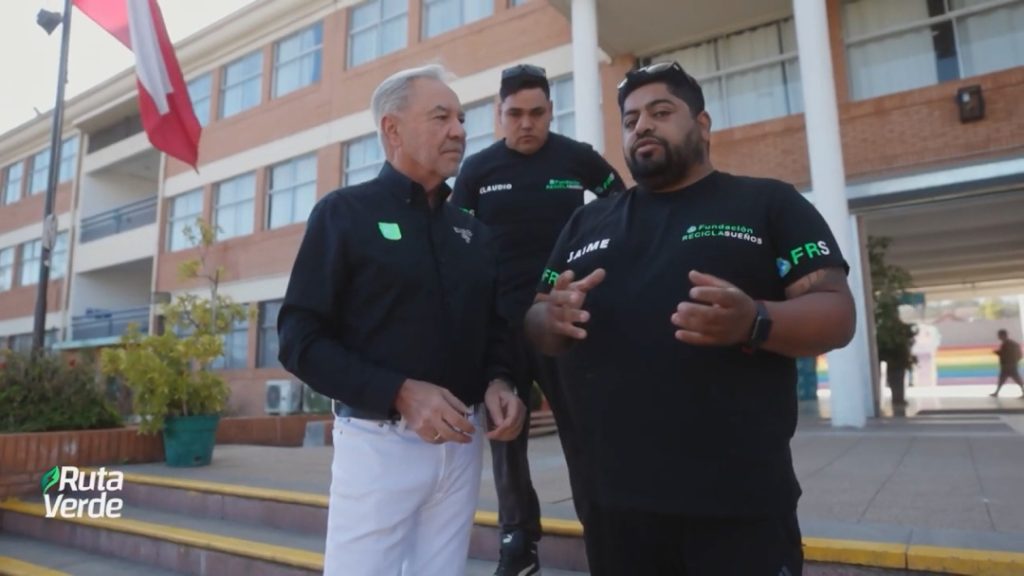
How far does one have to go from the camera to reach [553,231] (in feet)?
8.18

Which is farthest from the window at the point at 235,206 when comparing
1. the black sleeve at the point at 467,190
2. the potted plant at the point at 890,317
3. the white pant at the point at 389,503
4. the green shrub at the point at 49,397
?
the white pant at the point at 389,503

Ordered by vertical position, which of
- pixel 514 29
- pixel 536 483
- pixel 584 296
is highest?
pixel 514 29

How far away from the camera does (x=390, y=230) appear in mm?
1725

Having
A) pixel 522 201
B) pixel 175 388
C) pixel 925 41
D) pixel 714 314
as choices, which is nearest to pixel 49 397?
pixel 175 388

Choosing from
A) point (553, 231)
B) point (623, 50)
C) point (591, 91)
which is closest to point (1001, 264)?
point (623, 50)

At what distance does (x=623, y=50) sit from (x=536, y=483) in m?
8.30

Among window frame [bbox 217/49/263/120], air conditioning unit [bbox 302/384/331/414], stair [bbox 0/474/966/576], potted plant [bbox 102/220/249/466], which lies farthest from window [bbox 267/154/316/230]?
stair [bbox 0/474/966/576]

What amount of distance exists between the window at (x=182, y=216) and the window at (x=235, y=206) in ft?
2.66

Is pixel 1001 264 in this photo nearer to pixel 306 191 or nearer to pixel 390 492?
pixel 306 191

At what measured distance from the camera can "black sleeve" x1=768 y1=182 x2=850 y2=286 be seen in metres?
1.35

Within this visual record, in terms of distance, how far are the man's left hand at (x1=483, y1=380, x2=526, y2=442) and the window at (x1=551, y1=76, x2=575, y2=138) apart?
1021 centimetres

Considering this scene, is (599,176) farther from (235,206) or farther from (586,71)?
(235,206)

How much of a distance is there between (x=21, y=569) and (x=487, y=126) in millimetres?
10196

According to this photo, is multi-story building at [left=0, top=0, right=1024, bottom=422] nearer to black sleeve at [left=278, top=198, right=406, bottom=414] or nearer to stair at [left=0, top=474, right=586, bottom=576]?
black sleeve at [left=278, top=198, right=406, bottom=414]
